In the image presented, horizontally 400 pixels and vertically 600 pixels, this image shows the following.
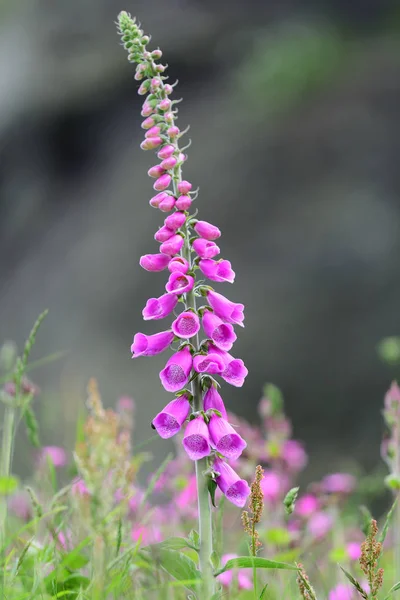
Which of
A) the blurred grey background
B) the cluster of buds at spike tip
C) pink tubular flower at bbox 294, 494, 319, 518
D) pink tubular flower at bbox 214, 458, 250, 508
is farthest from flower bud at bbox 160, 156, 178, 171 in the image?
the blurred grey background

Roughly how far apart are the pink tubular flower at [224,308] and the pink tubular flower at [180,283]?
111mm

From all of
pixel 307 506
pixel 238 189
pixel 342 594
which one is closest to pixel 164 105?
pixel 342 594

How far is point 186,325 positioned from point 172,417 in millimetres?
247

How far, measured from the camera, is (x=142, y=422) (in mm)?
7617

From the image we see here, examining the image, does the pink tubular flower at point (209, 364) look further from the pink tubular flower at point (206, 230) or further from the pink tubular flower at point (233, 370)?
the pink tubular flower at point (206, 230)

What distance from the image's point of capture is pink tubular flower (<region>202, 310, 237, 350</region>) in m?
1.93

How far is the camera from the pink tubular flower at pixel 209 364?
72.1 inches

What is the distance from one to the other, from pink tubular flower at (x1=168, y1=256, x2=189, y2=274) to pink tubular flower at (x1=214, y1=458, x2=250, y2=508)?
513mm

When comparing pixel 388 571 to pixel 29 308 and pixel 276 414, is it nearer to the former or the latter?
pixel 276 414

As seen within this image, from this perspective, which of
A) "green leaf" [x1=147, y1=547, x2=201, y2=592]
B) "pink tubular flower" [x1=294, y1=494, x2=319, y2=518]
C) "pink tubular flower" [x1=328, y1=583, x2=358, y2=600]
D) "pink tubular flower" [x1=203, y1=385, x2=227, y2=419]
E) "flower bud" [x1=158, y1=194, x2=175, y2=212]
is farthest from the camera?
"pink tubular flower" [x1=294, y1=494, x2=319, y2=518]

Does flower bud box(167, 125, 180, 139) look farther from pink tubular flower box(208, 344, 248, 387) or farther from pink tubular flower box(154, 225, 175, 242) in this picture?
pink tubular flower box(208, 344, 248, 387)

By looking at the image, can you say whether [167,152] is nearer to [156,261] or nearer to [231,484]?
[156,261]

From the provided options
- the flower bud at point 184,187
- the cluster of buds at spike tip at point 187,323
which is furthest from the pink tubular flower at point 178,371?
the flower bud at point 184,187

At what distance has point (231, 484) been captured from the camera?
1844 millimetres
